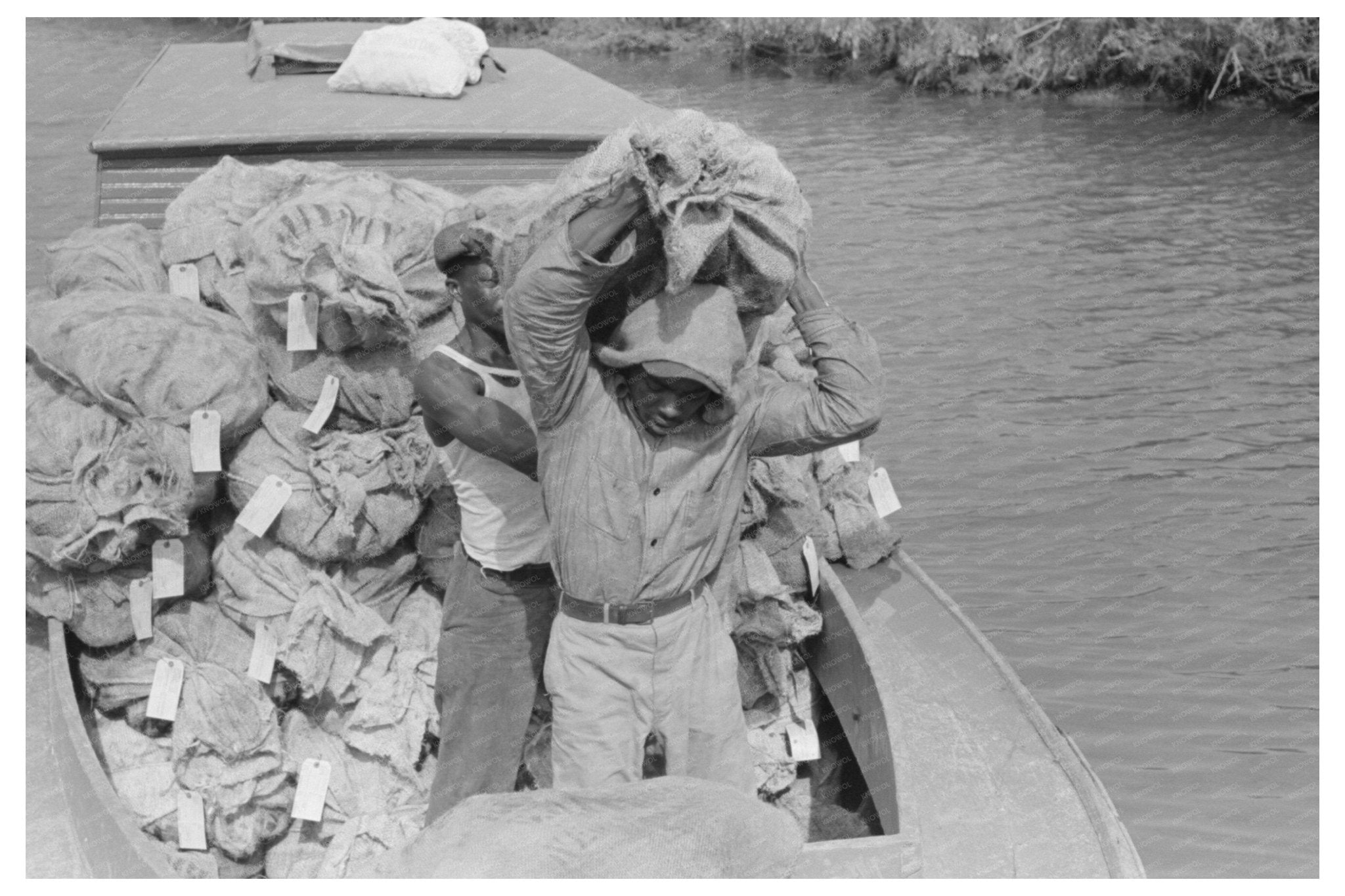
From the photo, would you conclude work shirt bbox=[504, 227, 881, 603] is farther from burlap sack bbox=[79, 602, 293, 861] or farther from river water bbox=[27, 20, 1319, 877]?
river water bbox=[27, 20, 1319, 877]

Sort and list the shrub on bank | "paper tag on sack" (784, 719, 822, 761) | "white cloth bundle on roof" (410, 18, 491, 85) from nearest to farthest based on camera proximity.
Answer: "paper tag on sack" (784, 719, 822, 761) → "white cloth bundle on roof" (410, 18, 491, 85) → the shrub on bank

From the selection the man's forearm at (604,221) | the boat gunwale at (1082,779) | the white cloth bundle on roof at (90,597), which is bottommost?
the white cloth bundle on roof at (90,597)

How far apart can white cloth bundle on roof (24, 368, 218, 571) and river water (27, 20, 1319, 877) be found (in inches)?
147

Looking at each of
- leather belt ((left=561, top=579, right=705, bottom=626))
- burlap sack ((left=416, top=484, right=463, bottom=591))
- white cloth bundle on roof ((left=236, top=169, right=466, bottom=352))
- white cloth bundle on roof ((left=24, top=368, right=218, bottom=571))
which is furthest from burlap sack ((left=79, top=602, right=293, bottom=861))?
leather belt ((left=561, top=579, right=705, bottom=626))

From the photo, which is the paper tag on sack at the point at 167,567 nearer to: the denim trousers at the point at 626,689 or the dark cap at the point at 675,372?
the denim trousers at the point at 626,689

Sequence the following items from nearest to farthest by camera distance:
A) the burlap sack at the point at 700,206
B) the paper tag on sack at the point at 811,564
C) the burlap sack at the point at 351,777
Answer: the burlap sack at the point at 700,206 → the burlap sack at the point at 351,777 → the paper tag on sack at the point at 811,564

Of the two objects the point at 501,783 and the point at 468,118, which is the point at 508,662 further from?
the point at 468,118

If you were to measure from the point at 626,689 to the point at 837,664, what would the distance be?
129cm

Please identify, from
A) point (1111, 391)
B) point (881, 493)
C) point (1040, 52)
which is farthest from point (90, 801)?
Result: point (1040, 52)

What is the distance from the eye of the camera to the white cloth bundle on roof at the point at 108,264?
4219mm

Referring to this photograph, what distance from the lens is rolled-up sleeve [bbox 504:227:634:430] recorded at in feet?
7.73

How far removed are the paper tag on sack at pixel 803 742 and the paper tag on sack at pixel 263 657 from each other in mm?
1534

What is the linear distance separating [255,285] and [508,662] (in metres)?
1.39

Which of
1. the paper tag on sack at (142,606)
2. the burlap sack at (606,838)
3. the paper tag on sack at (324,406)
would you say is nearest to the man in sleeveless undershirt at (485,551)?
the paper tag on sack at (324,406)
